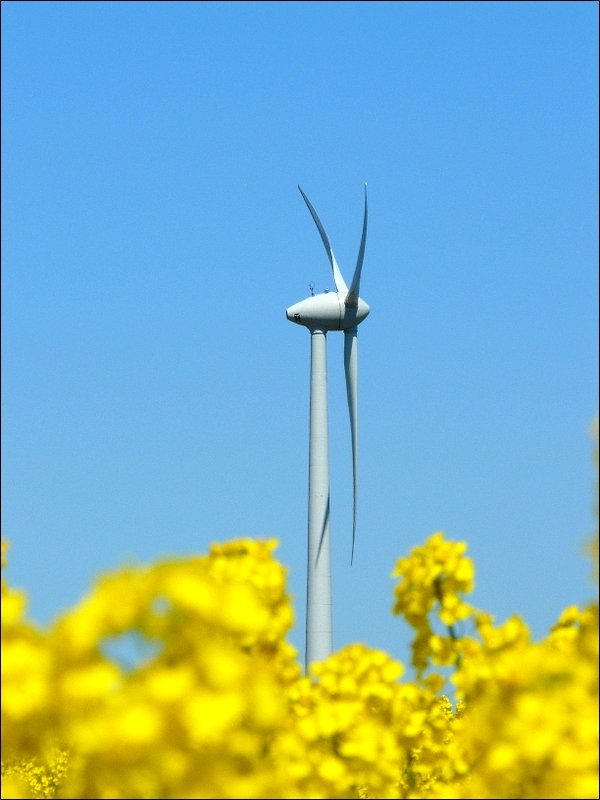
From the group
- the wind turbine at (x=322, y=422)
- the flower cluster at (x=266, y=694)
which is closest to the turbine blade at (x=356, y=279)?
the wind turbine at (x=322, y=422)

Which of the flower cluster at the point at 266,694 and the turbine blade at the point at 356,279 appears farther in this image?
the turbine blade at the point at 356,279

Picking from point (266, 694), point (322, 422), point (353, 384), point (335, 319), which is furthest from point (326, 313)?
point (266, 694)

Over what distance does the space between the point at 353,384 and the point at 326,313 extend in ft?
7.09

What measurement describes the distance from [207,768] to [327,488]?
25.6m

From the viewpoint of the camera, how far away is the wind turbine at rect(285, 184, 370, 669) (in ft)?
102

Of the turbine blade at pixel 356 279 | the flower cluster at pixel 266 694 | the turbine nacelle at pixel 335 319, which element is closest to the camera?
the flower cluster at pixel 266 694

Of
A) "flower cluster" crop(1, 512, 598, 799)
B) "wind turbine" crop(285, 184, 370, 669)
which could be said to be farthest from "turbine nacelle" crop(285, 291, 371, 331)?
"flower cluster" crop(1, 512, 598, 799)

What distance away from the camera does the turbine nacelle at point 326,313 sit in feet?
109

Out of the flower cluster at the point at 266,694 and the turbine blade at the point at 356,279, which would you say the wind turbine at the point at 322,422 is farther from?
the flower cluster at the point at 266,694

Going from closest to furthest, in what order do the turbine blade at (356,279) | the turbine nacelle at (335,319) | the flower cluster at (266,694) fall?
the flower cluster at (266,694)
the turbine blade at (356,279)
the turbine nacelle at (335,319)

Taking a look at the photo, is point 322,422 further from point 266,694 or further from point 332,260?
point 266,694

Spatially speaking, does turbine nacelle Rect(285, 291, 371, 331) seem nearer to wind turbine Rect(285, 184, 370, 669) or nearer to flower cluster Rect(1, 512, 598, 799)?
wind turbine Rect(285, 184, 370, 669)

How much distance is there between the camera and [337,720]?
8.16m

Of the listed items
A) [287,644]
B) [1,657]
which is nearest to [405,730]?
[287,644]
